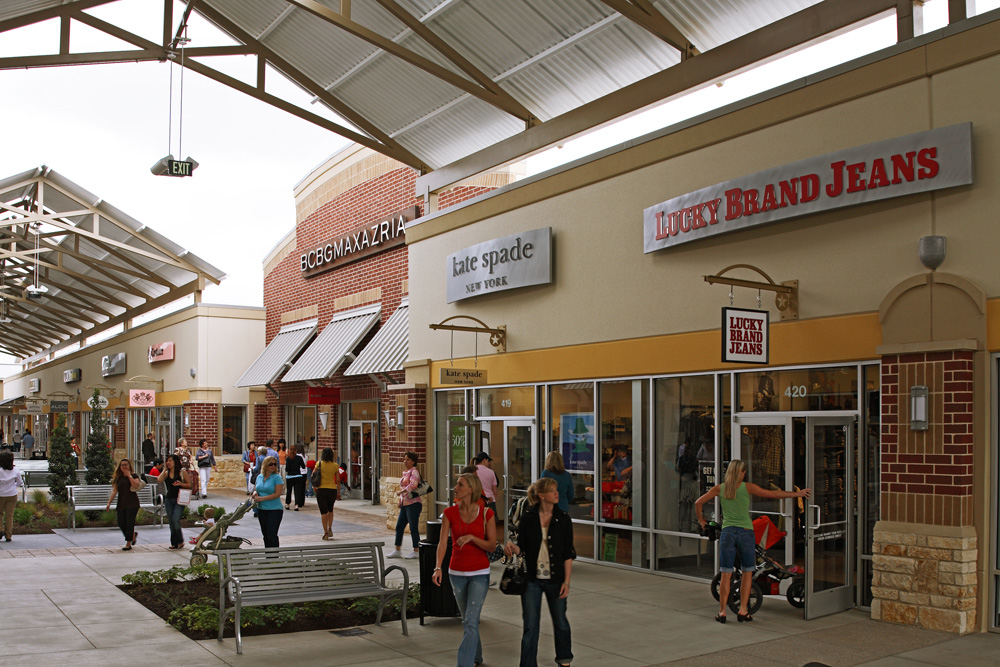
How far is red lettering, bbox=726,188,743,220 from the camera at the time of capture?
11055 millimetres

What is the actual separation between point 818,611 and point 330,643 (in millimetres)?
4940

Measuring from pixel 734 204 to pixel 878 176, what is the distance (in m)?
1.91

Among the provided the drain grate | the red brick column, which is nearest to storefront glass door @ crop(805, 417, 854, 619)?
the red brick column

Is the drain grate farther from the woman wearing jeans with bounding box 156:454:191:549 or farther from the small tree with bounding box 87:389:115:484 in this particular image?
the small tree with bounding box 87:389:115:484

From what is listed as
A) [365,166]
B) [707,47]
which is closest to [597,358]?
[707,47]

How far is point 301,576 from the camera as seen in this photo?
9.10 meters

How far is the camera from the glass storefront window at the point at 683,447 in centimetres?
1176

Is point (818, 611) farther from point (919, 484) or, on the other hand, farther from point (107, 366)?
point (107, 366)

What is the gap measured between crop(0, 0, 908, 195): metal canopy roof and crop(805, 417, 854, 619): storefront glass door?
14.2 feet

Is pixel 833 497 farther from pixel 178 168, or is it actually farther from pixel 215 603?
pixel 178 168

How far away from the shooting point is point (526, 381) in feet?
48.8

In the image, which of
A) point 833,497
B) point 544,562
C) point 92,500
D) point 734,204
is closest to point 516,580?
point 544,562

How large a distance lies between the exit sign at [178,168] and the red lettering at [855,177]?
439 inches

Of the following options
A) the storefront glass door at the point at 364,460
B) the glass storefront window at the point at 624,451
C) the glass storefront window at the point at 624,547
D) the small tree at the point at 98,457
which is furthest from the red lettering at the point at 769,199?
the small tree at the point at 98,457
